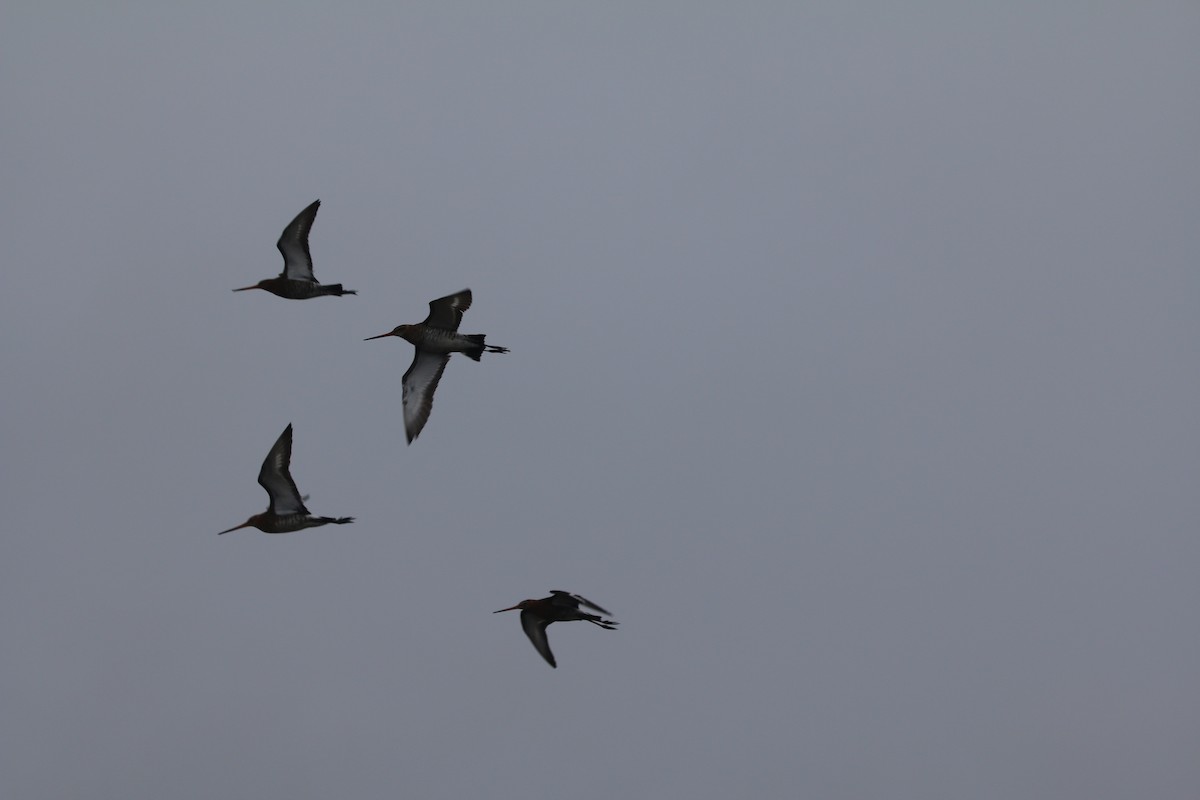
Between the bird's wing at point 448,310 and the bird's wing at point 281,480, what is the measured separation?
10.6ft

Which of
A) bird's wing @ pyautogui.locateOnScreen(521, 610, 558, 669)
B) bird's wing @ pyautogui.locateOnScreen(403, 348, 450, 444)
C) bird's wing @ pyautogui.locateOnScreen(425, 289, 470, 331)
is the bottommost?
bird's wing @ pyautogui.locateOnScreen(521, 610, 558, 669)

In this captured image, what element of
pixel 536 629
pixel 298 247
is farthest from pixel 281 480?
pixel 536 629

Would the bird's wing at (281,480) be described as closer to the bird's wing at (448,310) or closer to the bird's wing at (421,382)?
the bird's wing at (421,382)

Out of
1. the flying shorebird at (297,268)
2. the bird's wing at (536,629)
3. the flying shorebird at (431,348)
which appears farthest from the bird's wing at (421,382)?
the bird's wing at (536,629)

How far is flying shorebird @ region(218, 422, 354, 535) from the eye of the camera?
76.6 feet

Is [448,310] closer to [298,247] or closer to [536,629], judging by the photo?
[298,247]

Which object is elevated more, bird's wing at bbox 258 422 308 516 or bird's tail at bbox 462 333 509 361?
bird's tail at bbox 462 333 509 361

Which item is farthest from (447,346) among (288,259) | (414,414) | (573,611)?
(573,611)

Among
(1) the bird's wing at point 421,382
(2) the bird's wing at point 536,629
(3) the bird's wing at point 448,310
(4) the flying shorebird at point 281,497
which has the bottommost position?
(2) the bird's wing at point 536,629

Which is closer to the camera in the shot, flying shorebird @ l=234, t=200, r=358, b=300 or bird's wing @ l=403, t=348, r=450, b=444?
flying shorebird @ l=234, t=200, r=358, b=300

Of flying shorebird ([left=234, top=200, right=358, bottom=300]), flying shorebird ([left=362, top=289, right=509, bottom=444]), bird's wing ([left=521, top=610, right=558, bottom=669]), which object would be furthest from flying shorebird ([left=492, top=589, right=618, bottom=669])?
flying shorebird ([left=234, top=200, right=358, bottom=300])

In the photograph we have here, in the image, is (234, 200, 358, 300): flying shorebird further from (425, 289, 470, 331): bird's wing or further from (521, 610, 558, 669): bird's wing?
(521, 610, 558, 669): bird's wing

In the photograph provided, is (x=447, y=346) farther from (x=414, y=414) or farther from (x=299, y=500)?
(x=299, y=500)

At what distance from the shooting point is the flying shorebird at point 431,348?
24.2 m
